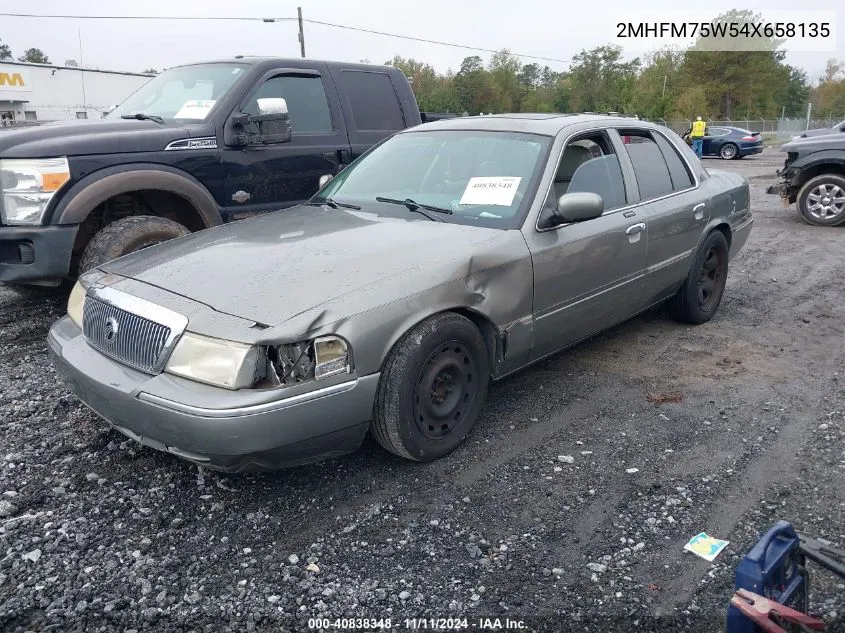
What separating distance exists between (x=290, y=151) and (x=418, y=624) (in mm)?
4303

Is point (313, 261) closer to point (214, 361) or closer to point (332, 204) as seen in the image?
point (214, 361)

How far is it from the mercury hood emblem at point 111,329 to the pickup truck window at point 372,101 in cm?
373

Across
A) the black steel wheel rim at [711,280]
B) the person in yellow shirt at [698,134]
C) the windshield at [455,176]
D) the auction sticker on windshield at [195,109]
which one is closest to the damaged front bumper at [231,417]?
the windshield at [455,176]

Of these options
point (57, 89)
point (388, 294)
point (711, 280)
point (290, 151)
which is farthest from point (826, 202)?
point (57, 89)

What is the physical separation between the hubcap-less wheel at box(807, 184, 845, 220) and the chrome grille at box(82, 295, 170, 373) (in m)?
10.5

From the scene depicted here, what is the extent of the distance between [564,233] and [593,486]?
1433mm

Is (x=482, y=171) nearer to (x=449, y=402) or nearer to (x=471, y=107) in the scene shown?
(x=449, y=402)

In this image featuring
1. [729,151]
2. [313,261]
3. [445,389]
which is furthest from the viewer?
[729,151]

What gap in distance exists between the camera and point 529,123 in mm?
4406

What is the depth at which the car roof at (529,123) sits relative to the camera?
4340mm

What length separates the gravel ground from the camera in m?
2.55

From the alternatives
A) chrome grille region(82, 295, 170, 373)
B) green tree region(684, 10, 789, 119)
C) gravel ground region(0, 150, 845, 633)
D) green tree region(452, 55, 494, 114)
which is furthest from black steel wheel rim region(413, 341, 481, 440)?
green tree region(452, 55, 494, 114)

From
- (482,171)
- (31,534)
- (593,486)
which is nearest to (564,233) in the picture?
(482,171)

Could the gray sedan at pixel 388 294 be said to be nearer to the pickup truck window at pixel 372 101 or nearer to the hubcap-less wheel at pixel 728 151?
the pickup truck window at pixel 372 101
